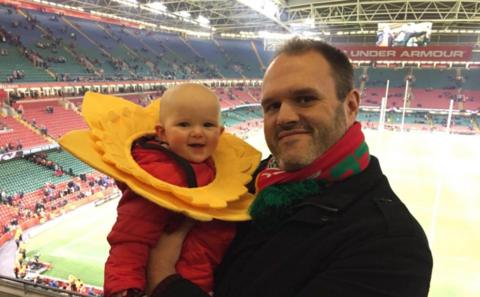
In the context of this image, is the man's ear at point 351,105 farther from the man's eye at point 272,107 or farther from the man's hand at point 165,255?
the man's hand at point 165,255

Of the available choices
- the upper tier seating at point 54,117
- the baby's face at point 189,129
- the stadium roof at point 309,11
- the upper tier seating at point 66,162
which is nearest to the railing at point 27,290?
the baby's face at point 189,129

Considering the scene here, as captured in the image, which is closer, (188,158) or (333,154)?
(333,154)

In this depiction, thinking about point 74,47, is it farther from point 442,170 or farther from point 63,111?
point 442,170

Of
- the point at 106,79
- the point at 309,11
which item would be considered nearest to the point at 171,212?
the point at 309,11

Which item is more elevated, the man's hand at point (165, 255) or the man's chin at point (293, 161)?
the man's chin at point (293, 161)

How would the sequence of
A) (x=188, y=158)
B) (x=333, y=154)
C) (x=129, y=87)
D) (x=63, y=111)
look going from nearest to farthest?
(x=333, y=154), (x=188, y=158), (x=63, y=111), (x=129, y=87)

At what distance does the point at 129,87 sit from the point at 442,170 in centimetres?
1213

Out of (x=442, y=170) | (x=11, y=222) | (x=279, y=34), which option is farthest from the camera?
(x=279, y=34)

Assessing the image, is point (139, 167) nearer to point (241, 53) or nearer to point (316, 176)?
point (316, 176)

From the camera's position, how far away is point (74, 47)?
1625 cm

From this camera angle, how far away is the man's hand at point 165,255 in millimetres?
884

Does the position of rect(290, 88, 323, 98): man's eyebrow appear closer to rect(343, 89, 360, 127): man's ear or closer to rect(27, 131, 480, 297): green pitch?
rect(343, 89, 360, 127): man's ear

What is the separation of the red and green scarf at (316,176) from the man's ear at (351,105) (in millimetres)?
45

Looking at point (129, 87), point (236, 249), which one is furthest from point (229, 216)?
point (129, 87)
